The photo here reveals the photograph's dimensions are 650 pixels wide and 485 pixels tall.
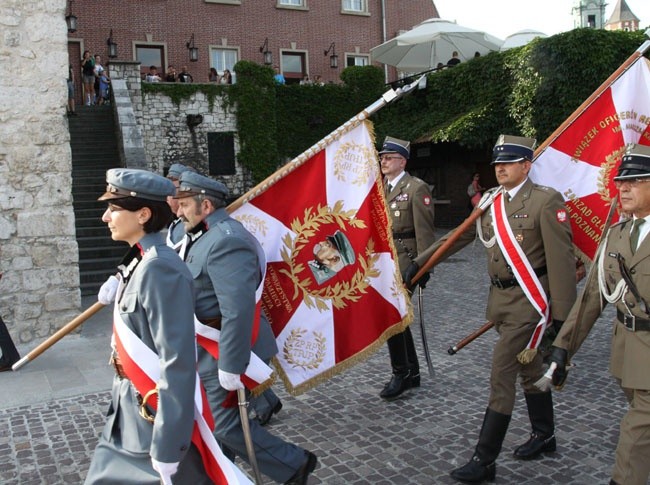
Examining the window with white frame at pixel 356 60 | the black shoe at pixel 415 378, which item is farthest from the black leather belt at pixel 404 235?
the window with white frame at pixel 356 60

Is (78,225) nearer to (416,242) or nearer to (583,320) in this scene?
(416,242)

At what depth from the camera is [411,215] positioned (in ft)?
19.4

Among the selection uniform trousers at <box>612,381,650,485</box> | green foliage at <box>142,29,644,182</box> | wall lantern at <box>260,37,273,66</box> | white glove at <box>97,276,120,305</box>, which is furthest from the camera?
wall lantern at <box>260,37,273,66</box>

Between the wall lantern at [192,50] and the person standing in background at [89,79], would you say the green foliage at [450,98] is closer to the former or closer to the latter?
the person standing in background at [89,79]

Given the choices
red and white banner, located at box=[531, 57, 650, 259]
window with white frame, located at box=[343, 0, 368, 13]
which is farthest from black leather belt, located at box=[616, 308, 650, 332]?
window with white frame, located at box=[343, 0, 368, 13]

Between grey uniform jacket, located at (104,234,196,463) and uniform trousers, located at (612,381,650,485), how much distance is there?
192 centimetres

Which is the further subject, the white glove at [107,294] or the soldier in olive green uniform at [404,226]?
the soldier in olive green uniform at [404,226]

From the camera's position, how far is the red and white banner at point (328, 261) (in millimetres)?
4625

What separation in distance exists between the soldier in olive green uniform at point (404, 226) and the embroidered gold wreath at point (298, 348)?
1171mm

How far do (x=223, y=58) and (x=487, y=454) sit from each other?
2500 cm

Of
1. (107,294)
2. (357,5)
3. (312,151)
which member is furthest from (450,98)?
(107,294)

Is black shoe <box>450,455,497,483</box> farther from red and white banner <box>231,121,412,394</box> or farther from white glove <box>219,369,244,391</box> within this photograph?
white glove <box>219,369,244,391</box>

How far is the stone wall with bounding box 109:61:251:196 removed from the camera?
67.6ft

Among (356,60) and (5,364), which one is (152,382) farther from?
(356,60)
